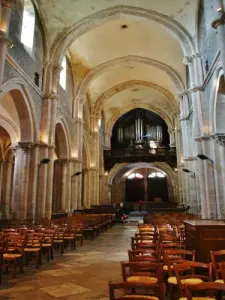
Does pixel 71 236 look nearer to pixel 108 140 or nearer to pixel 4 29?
pixel 4 29

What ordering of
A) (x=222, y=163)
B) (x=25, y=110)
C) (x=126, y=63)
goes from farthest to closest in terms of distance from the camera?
(x=126, y=63), (x=25, y=110), (x=222, y=163)

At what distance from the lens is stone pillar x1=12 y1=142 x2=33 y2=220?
12766 mm

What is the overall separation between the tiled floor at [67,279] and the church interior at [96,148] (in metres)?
0.04

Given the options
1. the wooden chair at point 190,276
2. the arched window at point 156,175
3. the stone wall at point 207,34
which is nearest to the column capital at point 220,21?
the stone wall at point 207,34

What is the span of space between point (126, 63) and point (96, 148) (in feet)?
30.0

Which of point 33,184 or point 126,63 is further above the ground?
point 126,63

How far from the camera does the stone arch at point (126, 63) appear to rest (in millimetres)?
21075

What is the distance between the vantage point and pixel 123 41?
19.5m

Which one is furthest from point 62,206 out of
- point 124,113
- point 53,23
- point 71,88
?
point 124,113

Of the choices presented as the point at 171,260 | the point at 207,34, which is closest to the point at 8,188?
the point at 207,34

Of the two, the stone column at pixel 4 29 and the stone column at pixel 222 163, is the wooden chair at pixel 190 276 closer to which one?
the stone column at pixel 222 163

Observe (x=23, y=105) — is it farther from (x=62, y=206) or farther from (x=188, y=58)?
(x=188, y=58)

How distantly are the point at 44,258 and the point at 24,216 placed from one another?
5.72m

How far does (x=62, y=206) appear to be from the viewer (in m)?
17.8
